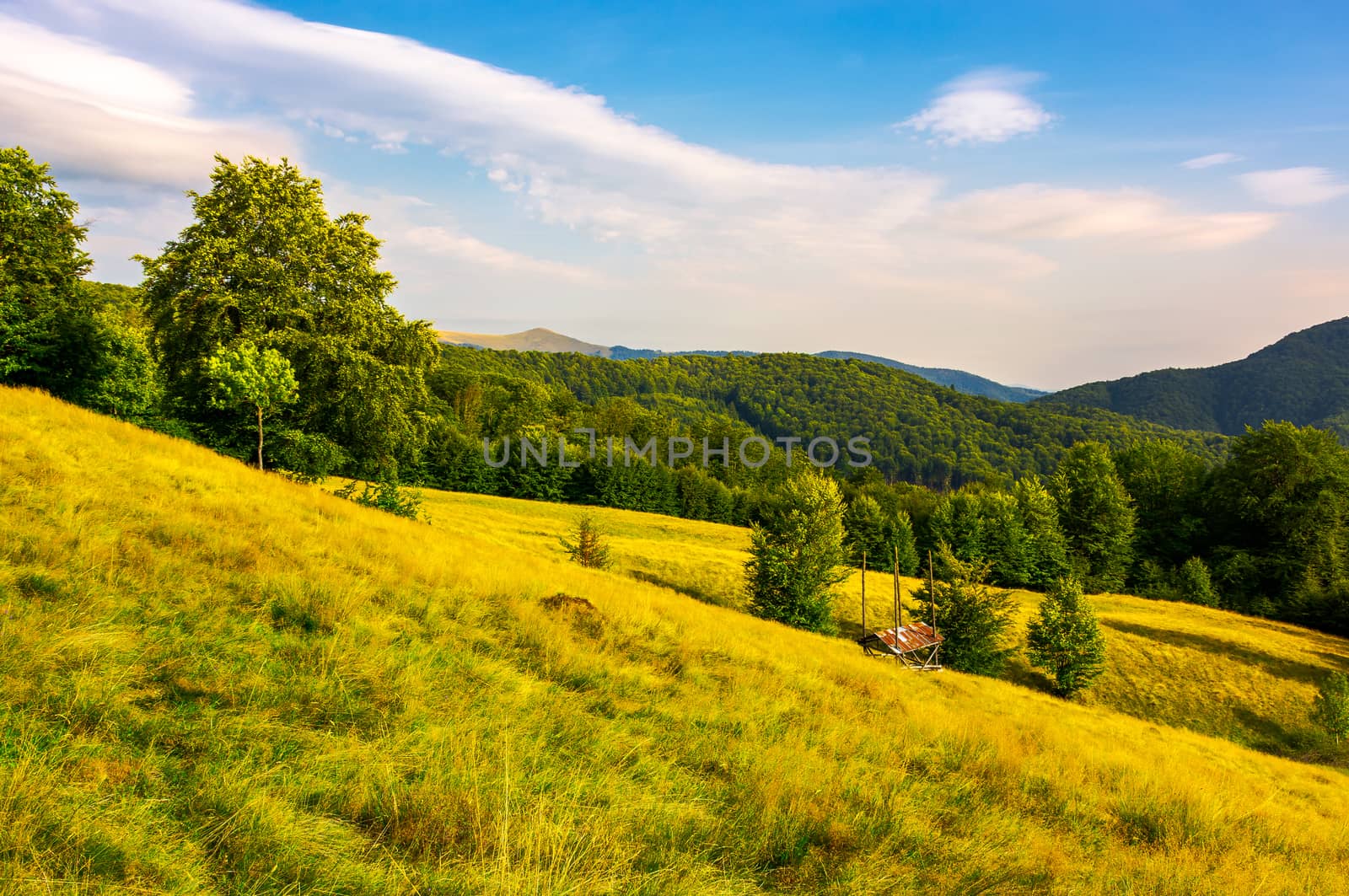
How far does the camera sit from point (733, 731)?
678 centimetres

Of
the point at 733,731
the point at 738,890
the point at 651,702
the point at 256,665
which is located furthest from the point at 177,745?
the point at 733,731

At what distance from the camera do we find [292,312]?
1961cm

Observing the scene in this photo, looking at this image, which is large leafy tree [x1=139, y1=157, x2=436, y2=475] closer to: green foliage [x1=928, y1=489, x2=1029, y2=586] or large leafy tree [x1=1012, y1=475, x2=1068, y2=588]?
green foliage [x1=928, y1=489, x2=1029, y2=586]

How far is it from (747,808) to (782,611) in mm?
25350

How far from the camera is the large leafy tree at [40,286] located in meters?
19.4

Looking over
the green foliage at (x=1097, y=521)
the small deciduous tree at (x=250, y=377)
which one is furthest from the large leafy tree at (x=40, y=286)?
the green foliage at (x=1097, y=521)

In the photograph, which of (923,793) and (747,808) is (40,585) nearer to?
(747,808)

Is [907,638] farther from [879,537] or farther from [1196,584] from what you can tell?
[1196,584]

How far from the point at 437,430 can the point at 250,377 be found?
34472 millimetres

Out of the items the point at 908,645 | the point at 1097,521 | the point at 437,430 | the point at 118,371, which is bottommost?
the point at 908,645

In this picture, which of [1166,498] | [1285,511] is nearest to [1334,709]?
[1285,511]

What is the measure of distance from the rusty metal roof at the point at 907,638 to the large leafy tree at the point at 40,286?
33.3 metres

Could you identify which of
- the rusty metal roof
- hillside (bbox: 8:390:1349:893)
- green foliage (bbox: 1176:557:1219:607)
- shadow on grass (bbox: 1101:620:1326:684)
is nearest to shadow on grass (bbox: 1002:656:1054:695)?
the rusty metal roof

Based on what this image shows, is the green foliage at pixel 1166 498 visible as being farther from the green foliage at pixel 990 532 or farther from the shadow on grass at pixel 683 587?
the shadow on grass at pixel 683 587
